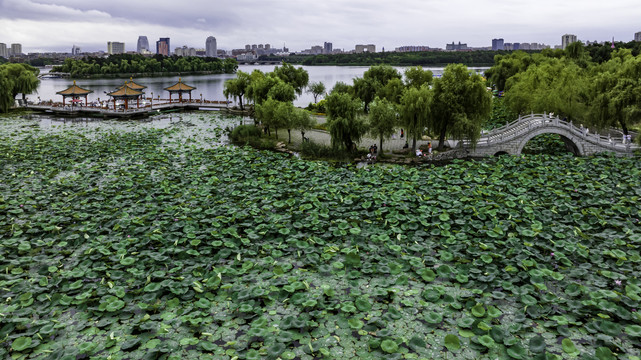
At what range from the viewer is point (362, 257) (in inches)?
478

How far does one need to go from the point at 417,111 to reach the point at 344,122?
506 centimetres

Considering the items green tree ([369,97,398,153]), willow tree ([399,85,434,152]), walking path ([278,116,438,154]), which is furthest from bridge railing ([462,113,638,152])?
green tree ([369,97,398,153])

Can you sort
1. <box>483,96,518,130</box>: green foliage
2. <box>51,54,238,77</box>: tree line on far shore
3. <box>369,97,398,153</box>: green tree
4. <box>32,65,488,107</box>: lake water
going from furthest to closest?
<box>51,54,238,77</box>: tree line on far shore, <box>32,65,488,107</box>: lake water, <box>483,96,518,130</box>: green foliage, <box>369,97,398,153</box>: green tree

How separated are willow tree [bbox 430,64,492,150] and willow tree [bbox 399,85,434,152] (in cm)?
52

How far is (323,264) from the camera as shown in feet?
→ 38.1

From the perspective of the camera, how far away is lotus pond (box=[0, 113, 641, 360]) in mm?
8367

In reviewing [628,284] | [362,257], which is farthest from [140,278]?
[628,284]

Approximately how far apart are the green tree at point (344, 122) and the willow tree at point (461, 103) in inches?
201

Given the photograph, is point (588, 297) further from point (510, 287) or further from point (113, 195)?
point (113, 195)

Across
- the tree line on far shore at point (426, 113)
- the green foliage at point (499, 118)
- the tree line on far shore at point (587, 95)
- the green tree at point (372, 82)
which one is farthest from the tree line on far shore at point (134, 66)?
the tree line on far shore at point (587, 95)

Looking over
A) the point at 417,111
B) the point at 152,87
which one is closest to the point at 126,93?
the point at 417,111

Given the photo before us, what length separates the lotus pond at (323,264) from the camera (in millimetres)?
8367

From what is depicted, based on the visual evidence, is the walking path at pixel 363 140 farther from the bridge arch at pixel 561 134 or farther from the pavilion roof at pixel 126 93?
the pavilion roof at pixel 126 93

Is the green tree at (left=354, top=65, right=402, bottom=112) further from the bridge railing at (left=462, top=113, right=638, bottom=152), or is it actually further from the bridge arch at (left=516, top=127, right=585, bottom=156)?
the bridge arch at (left=516, top=127, right=585, bottom=156)
